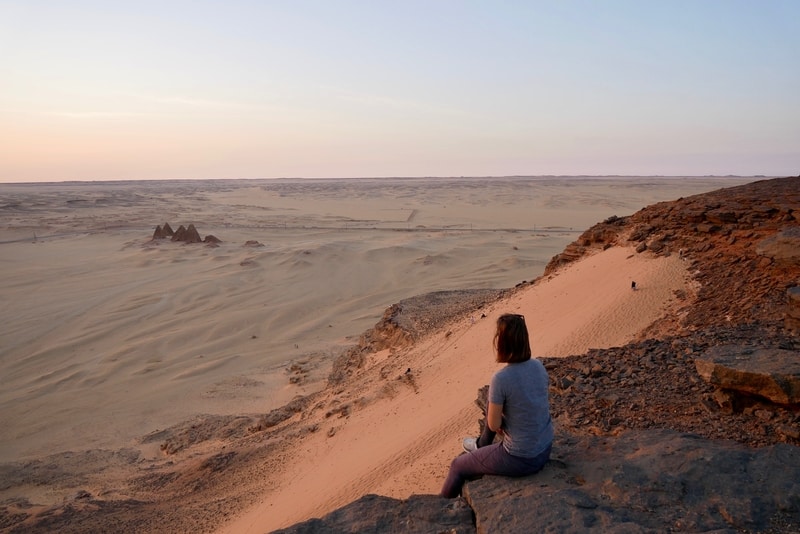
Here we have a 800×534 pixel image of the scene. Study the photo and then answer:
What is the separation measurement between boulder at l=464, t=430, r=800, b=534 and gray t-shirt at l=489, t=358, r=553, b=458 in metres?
0.23

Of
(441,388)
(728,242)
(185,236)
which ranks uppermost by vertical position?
(728,242)

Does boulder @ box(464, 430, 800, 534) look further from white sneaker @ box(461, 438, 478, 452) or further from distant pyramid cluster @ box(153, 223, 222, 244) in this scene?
distant pyramid cluster @ box(153, 223, 222, 244)

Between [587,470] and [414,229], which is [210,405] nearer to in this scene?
[587,470]

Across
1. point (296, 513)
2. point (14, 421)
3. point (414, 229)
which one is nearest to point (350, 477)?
point (296, 513)

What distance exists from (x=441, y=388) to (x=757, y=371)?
354cm

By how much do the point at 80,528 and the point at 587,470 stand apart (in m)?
4.70

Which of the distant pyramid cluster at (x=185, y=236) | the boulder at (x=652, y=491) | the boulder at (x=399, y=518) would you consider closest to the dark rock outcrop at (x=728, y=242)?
the boulder at (x=652, y=491)

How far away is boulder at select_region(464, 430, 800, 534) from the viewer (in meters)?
3.02

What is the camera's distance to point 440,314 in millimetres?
11000

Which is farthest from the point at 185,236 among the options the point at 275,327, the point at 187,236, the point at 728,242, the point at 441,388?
the point at 728,242

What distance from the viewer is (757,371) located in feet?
13.4

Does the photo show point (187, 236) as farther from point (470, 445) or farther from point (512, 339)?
point (512, 339)

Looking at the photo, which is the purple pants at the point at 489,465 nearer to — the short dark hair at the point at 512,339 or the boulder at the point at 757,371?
the short dark hair at the point at 512,339

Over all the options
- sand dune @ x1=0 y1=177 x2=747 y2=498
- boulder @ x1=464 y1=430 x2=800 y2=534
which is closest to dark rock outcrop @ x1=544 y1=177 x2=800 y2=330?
sand dune @ x1=0 y1=177 x2=747 y2=498
